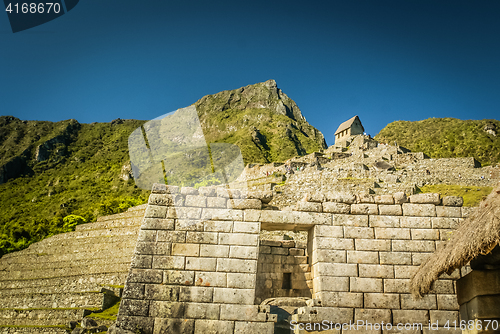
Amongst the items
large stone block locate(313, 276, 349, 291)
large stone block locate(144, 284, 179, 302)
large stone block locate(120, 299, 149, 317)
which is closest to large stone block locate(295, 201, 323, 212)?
large stone block locate(313, 276, 349, 291)

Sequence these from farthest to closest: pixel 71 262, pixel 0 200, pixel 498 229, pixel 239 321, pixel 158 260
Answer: pixel 0 200 < pixel 71 262 < pixel 158 260 < pixel 239 321 < pixel 498 229

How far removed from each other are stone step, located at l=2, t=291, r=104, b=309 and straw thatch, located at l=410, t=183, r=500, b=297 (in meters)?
10.9

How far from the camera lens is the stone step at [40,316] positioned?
38.3 feet

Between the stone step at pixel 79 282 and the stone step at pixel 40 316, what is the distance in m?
1.89

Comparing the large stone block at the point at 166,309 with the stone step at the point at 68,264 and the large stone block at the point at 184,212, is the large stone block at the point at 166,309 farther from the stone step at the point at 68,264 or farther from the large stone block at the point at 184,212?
the stone step at the point at 68,264

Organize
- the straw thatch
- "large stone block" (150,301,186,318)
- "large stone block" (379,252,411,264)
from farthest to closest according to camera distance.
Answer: "large stone block" (379,252,411,264), "large stone block" (150,301,186,318), the straw thatch

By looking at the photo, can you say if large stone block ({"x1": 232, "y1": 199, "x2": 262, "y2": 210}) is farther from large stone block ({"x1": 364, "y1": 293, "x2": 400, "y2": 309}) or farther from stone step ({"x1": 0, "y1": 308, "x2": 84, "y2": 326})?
stone step ({"x1": 0, "y1": 308, "x2": 84, "y2": 326})

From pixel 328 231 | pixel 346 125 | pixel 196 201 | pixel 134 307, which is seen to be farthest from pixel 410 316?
pixel 346 125

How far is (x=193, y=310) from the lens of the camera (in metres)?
6.60

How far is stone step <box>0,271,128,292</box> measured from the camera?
14586 millimetres

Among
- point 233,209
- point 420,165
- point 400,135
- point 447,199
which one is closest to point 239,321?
point 233,209

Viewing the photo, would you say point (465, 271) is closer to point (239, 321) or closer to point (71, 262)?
point (239, 321)

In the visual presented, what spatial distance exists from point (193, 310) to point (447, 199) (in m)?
6.07

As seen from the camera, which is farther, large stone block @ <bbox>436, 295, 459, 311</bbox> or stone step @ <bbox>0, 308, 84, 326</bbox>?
stone step @ <bbox>0, 308, 84, 326</bbox>
